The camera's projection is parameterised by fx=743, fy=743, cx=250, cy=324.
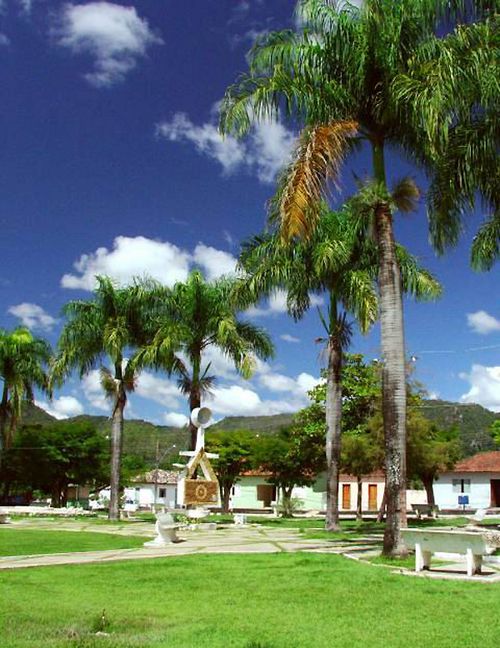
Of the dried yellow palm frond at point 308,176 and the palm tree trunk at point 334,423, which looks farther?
the palm tree trunk at point 334,423

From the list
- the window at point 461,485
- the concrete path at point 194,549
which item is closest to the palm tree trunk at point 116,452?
the concrete path at point 194,549

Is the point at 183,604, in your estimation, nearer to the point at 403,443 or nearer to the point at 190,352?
the point at 403,443

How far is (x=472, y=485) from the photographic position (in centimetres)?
5678


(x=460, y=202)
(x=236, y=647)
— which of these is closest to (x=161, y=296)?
(x=460, y=202)

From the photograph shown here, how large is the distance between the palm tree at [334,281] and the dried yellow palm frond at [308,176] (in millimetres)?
8370

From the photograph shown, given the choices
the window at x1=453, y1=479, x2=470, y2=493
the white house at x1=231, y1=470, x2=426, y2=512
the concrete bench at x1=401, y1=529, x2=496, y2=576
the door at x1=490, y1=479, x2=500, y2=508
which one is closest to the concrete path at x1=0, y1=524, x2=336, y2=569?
the concrete bench at x1=401, y1=529, x2=496, y2=576

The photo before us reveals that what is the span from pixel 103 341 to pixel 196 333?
3.66 metres

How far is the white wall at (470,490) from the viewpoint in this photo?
55844 mm

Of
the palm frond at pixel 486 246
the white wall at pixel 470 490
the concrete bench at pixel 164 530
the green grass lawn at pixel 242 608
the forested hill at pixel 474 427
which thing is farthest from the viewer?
the forested hill at pixel 474 427

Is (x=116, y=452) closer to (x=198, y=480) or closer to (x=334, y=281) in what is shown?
(x=198, y=480)

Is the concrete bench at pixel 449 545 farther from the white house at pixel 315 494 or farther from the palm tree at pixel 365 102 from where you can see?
the white house at pixel 315 494

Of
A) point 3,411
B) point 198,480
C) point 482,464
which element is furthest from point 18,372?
point 482,464

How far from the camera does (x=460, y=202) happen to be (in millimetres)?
14758

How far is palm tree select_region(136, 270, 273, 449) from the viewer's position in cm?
2619
